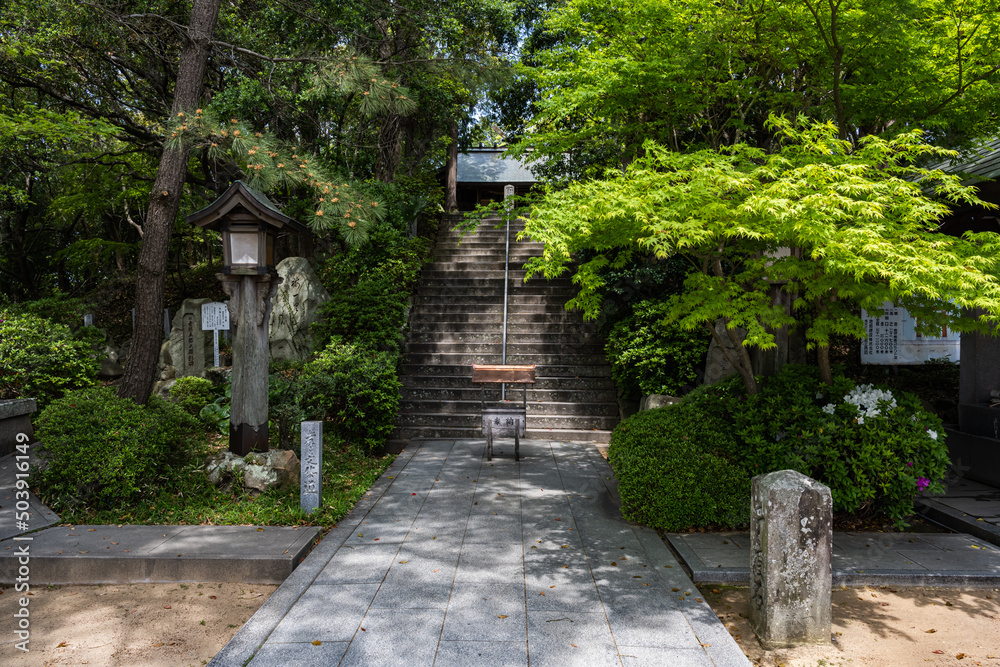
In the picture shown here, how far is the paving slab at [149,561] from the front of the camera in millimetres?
4695

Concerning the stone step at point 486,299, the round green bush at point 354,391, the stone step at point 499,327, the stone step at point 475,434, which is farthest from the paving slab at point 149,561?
the stone step at point 486,299

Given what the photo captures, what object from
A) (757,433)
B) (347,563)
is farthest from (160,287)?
(757,433)

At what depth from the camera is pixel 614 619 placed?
3.89m

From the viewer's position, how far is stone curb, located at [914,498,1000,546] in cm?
545

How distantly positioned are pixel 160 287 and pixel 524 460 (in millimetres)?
5793

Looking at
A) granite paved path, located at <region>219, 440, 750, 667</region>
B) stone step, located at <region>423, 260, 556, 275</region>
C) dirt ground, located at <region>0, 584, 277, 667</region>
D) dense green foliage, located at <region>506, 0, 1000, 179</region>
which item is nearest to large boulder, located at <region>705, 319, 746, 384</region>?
dense green foliage, located at <region>506, 0, 1000, 179</region>

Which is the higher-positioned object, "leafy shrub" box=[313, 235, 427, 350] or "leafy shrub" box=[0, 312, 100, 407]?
"leafy shrub" box=[313, 235, 427, 350]

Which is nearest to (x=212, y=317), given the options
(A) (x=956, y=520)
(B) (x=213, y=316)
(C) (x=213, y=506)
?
(B) (x=213, y=316)

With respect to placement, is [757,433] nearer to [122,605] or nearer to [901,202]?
[901,202]

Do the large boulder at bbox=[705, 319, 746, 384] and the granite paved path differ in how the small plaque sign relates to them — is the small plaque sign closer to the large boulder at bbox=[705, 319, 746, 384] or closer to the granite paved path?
the granite paved path

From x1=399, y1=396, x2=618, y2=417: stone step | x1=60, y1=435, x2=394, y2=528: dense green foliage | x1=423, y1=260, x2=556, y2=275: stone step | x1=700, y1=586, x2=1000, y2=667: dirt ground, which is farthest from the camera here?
x1=423, y1=260, x2=556, y2=275: stone step

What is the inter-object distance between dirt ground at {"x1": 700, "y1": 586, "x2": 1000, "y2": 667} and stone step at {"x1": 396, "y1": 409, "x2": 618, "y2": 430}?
5295 mm

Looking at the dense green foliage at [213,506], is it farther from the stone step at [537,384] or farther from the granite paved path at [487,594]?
the stone step at [537,384]

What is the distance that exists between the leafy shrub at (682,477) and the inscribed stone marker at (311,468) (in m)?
3.13
